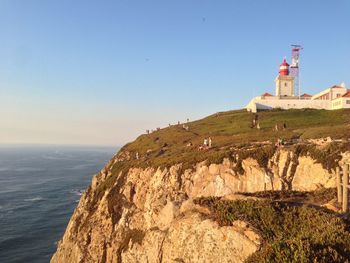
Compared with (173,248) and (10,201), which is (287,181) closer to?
(173,248)

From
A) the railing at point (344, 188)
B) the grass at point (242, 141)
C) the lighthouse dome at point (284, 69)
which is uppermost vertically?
the lighthouse dome at point (284, 69)

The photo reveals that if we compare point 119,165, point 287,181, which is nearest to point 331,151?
point 287,181

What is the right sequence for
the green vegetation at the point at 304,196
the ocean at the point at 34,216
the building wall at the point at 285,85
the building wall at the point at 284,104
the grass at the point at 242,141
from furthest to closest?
the building wall at the point at 285,85 → the building wall at the point at 284,104 → the ocean at the point at 34,216 → the grass at the point at 242,141 → the green vegetation at the point at 304,196

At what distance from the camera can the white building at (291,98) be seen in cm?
7656

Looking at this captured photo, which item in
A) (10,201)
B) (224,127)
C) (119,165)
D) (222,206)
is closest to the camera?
(222,206)

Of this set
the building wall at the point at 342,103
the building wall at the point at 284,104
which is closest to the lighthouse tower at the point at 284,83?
the building wall at the point at 284,104

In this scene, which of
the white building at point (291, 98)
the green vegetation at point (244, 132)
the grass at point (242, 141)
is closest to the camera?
the grass at point (242, 141)

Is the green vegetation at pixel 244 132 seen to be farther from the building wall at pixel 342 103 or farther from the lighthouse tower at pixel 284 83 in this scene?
the lighthouse tower at pixel 284 83

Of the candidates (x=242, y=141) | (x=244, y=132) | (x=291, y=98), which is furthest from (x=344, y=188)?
(x=291, y=98)

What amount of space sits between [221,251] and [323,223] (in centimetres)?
496

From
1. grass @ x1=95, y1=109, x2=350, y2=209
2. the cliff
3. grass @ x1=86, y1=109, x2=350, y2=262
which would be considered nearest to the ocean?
the cliff

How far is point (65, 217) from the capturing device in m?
74.1

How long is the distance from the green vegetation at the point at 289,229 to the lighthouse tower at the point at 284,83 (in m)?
73.9

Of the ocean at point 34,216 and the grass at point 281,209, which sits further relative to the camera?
the ocean at point 34,216
